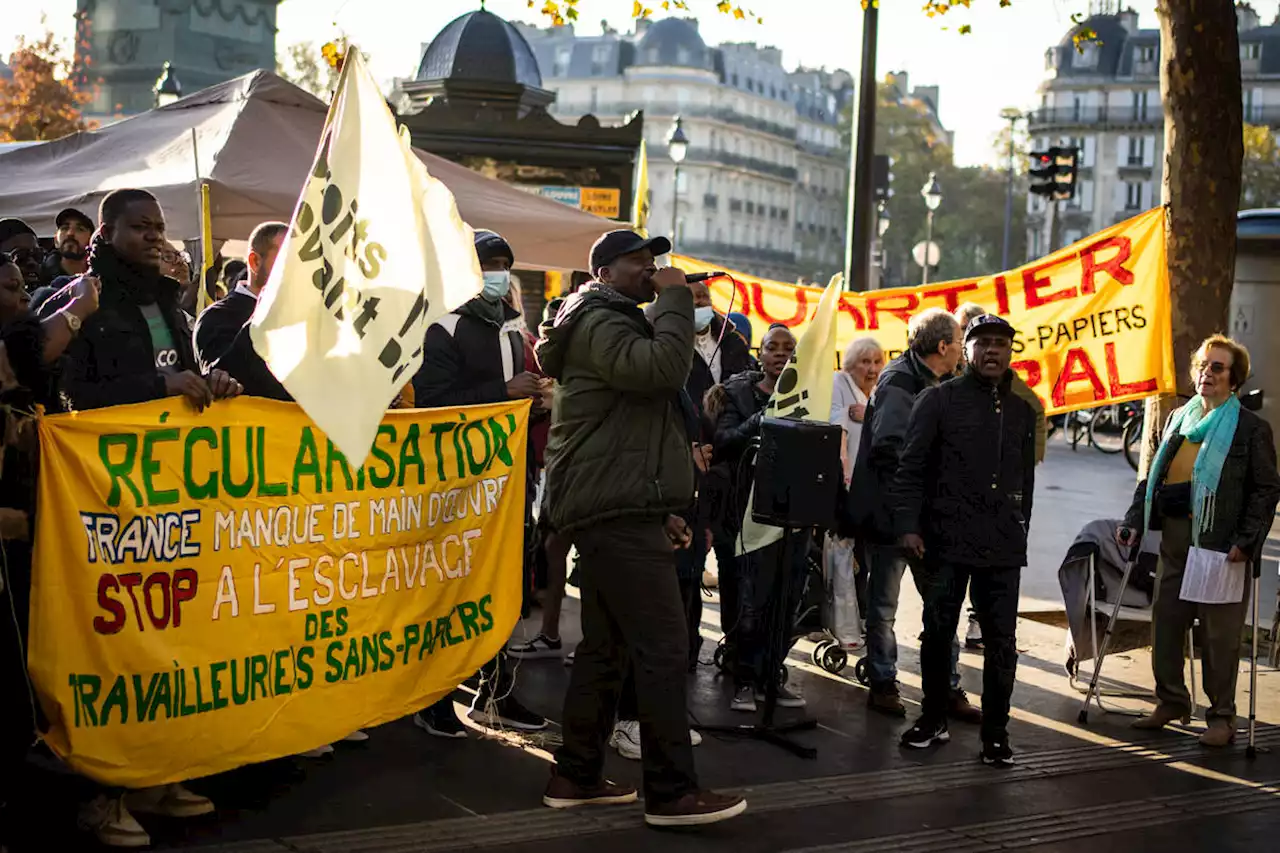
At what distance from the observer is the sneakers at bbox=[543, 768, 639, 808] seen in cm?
622

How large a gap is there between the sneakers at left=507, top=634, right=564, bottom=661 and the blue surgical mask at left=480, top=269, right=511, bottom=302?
2.13m

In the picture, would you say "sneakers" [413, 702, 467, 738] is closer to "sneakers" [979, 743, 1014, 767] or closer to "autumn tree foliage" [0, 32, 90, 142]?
"sneakers" [979, 743, 1014, 767]

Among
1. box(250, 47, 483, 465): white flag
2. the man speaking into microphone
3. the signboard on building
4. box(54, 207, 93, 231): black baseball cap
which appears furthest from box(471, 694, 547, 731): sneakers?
the signboard on building

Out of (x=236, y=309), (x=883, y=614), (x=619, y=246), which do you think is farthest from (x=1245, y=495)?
(x=236, y=309)

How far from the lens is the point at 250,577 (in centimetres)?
591

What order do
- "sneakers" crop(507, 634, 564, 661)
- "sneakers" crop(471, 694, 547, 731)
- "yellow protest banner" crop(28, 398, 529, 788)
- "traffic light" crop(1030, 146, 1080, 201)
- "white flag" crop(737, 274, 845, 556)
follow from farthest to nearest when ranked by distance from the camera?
"traffic light" crop(1030, 146, 1080, 201)
"sneakers" crop(507, 634, 564, 661)
"white flag" crop(737, 274, 845, 556)
"sneakers" crop(471, 694, 547, 731)
"yellow protest banner" crop(28, 398, 529, 788)

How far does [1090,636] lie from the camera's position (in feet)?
28.4

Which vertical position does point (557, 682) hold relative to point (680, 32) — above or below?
below

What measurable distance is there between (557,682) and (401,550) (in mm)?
2015

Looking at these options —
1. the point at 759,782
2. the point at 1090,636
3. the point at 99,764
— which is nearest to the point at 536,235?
the point at 1090,636

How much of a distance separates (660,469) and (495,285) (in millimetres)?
1768

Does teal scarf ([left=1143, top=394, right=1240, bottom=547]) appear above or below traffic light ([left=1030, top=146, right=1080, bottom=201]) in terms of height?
below

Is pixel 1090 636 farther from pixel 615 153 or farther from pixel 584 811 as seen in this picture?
pixel 615 153

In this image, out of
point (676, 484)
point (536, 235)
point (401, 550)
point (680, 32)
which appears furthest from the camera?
point (680, 32)
